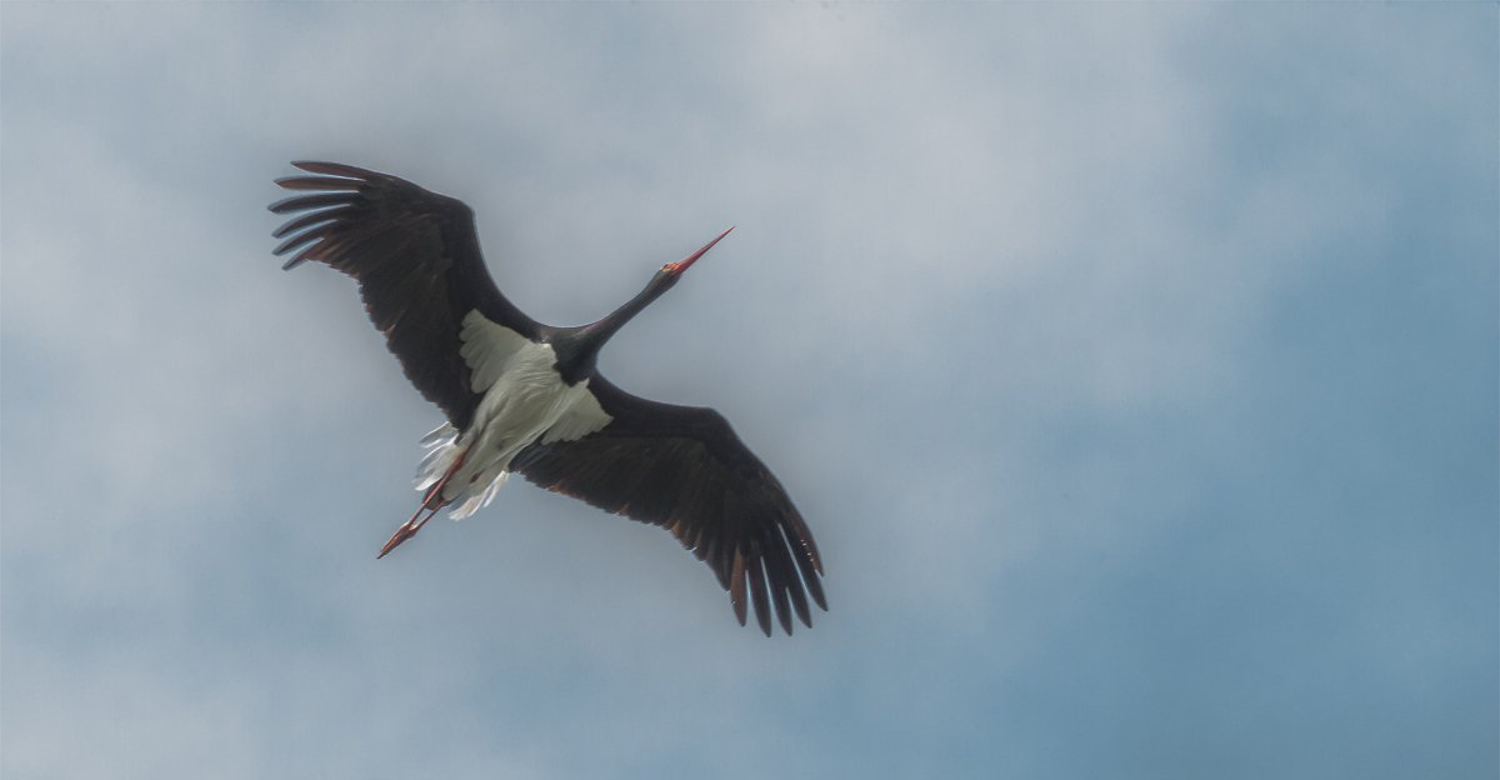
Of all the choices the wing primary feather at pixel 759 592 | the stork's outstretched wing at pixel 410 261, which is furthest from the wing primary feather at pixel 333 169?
the wing primary feather at pixel 759 592

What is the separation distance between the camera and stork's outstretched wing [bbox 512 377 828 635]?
65.2 feet

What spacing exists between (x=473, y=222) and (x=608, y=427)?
299 centimetres

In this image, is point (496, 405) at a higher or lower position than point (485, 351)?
lower

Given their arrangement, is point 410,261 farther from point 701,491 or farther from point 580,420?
point 701,491

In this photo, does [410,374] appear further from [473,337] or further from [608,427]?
[608,427]

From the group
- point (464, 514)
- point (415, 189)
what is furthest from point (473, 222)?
point (464, 514)

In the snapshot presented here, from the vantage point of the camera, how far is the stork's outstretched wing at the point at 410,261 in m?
18.0

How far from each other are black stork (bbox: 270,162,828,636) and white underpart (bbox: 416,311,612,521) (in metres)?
0.02

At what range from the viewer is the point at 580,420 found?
19.6 metres

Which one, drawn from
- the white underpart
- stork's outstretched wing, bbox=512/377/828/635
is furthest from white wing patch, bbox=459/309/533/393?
stork's outstretched wing, bbox=512/377/828/635

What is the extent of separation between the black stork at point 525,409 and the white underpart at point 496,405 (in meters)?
0.02

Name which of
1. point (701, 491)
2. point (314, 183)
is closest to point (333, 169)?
point (314, 183)

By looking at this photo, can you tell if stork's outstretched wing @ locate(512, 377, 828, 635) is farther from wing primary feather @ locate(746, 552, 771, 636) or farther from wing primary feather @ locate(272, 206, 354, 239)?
wing primary feather @ locate(272, 206, 354, 239)

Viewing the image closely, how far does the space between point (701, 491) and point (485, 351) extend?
10.4 ft
